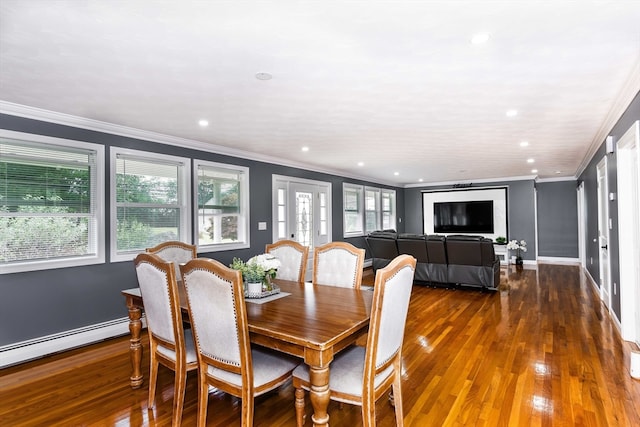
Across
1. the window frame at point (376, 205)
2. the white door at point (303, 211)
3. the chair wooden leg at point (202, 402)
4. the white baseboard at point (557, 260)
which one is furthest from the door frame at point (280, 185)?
the white baseboard at point (557, 260)

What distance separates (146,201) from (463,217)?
8.40 meters

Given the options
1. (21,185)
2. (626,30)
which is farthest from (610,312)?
(21,185)

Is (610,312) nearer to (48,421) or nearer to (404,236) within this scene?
(404,236)

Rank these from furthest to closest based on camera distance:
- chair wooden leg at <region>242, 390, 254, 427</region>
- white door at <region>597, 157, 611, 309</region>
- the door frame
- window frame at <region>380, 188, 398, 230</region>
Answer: window frame at <region>380, 188, 398, 230</region> → the door frame → white door at <region>597, 157, 611, 309</region> → chair wooden leg at <region>242, 390, 254, 427</region>

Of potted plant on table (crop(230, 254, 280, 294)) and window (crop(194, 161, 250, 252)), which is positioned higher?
window (crop(194, 161, 250, 252))

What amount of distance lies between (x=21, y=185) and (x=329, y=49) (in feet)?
10.4

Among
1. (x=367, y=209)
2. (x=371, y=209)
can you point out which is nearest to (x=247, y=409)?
(x=367, y=209)

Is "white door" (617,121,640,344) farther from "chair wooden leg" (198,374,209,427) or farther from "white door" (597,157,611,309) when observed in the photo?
"chair wooden leg" (198,374,209,427)

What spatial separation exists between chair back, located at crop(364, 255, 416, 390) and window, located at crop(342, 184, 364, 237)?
6.05 metres

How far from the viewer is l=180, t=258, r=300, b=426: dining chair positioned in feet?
5.65

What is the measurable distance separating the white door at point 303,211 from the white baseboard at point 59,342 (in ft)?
9.38

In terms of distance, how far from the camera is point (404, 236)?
20.9 ft

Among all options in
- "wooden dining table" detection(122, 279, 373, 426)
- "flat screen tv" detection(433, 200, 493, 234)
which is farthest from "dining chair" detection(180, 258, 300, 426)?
"flat screen tv" detection(433, 200, 493, 234)

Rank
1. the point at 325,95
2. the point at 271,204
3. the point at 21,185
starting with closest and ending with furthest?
1. the point at 325,95
2. the point at 21,185
3. the point at 271,204
